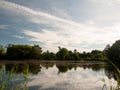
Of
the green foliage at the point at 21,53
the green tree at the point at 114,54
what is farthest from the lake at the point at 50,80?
the green foliage at the point at 21,53

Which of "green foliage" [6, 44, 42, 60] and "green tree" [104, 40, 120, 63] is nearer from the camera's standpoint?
"green tree" [104, 40, 120, 63]

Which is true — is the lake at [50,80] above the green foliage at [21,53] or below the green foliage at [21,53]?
below

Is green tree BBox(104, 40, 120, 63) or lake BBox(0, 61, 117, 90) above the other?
green tree BBox(104, 40, 120, 63)

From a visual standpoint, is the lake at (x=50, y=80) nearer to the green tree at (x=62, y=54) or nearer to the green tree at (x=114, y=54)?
the green tree at (x=114, y=54)

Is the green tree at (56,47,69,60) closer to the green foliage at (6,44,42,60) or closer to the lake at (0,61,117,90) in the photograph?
the green foliage at (6,44,42,60)

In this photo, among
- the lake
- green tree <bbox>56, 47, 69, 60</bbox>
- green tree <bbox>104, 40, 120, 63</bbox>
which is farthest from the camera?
green tree <bbox>56, 47, 69, 60</bbox>

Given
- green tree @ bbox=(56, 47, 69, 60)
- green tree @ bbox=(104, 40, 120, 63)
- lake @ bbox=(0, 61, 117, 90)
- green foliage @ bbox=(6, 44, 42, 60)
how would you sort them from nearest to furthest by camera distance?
lake @ bbox=(0, 61, 117, 90) < green tree @ bbox=(104, 40, 120, 63) < green foliage @ bbox=(6, 44, 42, 60) < green tree @ bbox=(56, 47, 69, 60)

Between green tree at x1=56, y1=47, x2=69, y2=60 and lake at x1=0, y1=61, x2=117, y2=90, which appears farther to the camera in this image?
green tree at x1=56, y1=47, x2=69, y2=60

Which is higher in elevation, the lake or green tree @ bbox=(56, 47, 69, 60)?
green tree @ bbox=(56, 47, 69, 60)

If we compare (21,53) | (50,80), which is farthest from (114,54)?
(21,53)

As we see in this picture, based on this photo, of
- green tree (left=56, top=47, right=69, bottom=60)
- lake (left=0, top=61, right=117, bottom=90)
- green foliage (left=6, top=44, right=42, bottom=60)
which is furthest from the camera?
green tree (left=56, top=47, right=69, bottom=60)

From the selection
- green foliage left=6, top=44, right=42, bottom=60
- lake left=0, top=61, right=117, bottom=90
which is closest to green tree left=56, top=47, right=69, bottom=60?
green foliage left=6, top=44, right=42, bottom=60

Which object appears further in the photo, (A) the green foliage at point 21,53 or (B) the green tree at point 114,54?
(A) the green foliage at point 21,53

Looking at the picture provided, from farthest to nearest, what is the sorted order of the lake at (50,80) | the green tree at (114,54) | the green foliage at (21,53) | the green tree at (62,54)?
the green tree at (62,54), the green foliage at (21,53), the green tree at (114,54), the lake at (50,80)
